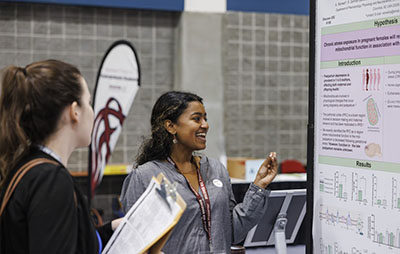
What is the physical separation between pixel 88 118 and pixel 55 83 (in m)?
0.15

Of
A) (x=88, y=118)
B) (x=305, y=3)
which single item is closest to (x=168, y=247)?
(x=88, y=118)

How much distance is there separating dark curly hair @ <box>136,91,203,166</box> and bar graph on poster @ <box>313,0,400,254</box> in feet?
2.77

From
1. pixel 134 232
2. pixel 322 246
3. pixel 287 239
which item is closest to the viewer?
pixel 134 232

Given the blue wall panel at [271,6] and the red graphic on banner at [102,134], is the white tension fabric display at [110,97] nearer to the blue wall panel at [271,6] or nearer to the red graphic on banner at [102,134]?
the red graphic on banner at [102,134]

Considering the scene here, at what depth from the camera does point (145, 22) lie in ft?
23.1

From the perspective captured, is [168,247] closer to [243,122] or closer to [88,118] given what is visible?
[88,118]

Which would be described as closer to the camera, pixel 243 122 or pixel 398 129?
pixel 398 129

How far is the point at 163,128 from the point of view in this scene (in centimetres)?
295

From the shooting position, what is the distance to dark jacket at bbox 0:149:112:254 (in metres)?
1.57

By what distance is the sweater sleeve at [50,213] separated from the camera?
1.56 metres

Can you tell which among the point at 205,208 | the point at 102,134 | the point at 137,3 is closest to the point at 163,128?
the point at 205,208

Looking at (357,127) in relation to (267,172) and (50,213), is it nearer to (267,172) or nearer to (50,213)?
(267,172)

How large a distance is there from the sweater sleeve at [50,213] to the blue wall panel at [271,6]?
6029 mm

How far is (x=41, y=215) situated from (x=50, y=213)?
0.08 ft
